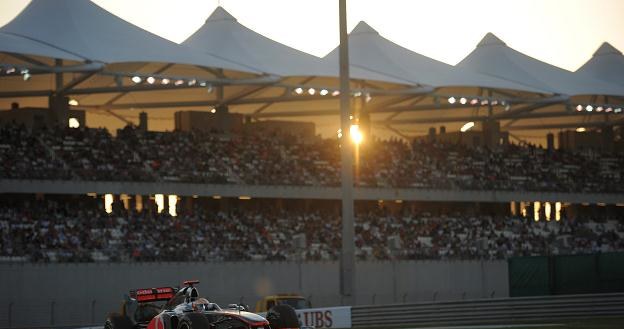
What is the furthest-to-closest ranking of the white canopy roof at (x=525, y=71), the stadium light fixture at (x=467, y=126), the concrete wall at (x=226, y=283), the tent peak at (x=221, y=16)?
the stadium light fixture at (x=467, y=126), the white canopy roof at (x=525, y=71), the tent peak at (x=221, y=16), the concrete wall at (x=226, y=283)

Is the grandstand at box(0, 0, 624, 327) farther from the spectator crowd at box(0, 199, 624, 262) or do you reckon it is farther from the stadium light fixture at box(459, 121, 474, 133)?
the stadium light fixture at box(459, 121, 474, 133)

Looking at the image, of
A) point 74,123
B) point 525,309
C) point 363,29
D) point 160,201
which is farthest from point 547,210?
point 525,309

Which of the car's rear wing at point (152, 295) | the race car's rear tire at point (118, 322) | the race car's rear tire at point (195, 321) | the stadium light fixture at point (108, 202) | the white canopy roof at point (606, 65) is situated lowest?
the race car's rear tire at point (118, 322)

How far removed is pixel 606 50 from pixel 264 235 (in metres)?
28.5

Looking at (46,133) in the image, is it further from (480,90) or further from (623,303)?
(623,303)

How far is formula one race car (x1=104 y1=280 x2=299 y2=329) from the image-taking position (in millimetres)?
24109

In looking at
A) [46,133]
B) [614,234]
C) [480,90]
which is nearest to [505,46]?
[480,90]

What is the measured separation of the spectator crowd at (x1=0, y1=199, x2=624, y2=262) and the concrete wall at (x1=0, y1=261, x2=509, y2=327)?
0.36m

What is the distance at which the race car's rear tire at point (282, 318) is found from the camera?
25558 millimetres

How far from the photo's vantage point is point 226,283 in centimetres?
5047

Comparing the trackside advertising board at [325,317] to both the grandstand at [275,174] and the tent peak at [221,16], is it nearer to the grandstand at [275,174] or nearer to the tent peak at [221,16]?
the grandstand at [275,174]

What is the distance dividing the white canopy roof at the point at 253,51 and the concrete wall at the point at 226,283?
27.8 feet

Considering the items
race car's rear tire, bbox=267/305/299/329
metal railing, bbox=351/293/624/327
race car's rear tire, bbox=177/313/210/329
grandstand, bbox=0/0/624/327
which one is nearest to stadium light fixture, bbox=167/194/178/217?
grandstand, bbox=0/0/624/327

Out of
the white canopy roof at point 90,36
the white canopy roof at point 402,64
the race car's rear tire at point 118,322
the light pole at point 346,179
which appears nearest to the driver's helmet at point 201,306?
the race car's rear tire at point 118,322
